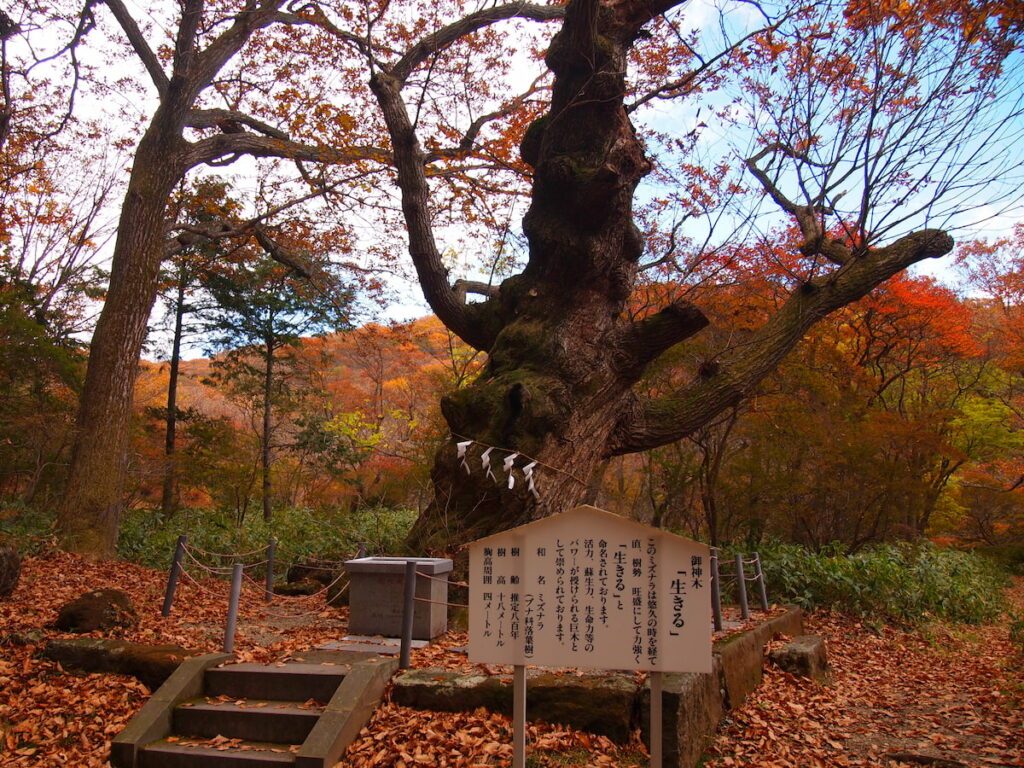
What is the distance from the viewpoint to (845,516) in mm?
12062

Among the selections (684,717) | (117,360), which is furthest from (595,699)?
(117,360)

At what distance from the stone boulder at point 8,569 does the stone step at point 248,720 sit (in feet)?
9.79

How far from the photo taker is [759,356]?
7918mm

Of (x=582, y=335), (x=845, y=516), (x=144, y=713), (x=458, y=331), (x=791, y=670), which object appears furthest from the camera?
(x=845, y=516)

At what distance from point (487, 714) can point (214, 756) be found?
1.71m

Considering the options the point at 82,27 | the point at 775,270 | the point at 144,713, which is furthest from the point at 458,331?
the point at 82,27

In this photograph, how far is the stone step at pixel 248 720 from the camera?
14.1 feet

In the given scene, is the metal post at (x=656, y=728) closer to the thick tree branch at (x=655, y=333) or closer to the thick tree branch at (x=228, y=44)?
the thick tree branch at (x=655, y=333)

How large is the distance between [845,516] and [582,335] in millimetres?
7664

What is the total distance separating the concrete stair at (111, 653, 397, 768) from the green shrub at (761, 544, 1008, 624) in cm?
679

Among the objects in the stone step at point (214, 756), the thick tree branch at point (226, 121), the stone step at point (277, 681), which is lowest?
the stone step at point (214, 756)

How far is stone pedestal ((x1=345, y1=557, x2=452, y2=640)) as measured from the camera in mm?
5801

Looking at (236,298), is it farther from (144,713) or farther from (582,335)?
(144,713)

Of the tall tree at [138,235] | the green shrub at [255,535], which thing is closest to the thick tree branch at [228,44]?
the tall tree at [138,235]
